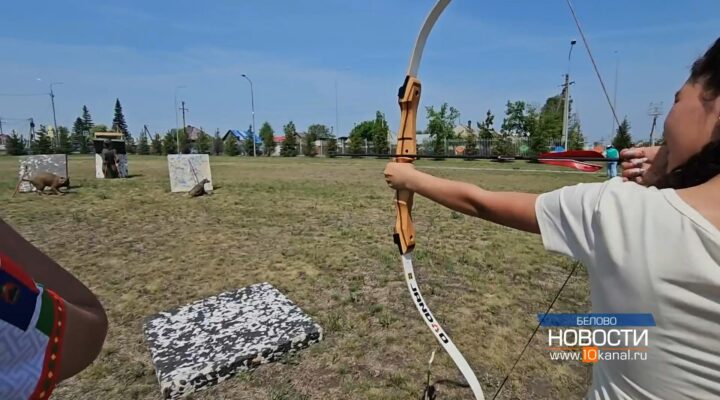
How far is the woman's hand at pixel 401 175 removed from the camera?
1.32m

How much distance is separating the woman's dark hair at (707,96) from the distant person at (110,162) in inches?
607

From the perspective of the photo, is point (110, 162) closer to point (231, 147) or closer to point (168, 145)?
point (231, 147)

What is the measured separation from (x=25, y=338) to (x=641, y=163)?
1686 mm

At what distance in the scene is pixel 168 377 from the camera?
2.15 metres

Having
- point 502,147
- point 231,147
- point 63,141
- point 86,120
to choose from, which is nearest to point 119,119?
point 86,120

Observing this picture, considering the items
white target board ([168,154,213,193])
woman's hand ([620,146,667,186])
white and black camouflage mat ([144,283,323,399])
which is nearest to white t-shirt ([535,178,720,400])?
woman's hand ([620,146,667,186])

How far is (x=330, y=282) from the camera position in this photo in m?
3.79

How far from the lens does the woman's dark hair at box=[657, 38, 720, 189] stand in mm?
695

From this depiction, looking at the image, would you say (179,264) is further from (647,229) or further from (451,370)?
(647,229)

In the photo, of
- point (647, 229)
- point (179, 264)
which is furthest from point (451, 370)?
point (179, 264)

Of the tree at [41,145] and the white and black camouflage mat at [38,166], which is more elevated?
the tree at [41,145]

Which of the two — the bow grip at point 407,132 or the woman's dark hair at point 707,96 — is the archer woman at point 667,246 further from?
the bow grip at point 407,132

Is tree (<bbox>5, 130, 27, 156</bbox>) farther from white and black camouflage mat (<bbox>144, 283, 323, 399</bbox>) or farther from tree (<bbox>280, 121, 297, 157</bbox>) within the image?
white and black camouflage mat (<bbox>144, 283, 323, 399</bbox>)

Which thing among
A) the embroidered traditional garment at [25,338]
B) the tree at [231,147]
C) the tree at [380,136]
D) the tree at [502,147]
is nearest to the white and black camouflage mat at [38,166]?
the embroidered traditional garment at [25,338]
